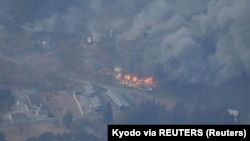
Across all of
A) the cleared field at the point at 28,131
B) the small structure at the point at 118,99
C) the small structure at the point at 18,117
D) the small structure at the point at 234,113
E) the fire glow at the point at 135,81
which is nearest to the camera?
the cleared field at the point at 28,131

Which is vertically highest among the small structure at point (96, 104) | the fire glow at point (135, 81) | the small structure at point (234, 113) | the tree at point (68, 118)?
the fire glow at point (135, 81)

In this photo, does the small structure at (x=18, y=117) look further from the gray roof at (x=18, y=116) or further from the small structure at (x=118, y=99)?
the small structure at (x=118, y=99)

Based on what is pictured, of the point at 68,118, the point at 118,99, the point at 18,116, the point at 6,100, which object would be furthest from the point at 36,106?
the point at 118,99

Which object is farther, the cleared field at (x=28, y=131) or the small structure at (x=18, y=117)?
the small structure at (x=18, y=117)

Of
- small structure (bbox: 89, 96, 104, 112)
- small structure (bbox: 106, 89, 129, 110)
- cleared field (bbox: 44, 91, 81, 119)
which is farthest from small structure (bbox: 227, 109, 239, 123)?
cleared field (bbox: 44, 91, 81, 119)

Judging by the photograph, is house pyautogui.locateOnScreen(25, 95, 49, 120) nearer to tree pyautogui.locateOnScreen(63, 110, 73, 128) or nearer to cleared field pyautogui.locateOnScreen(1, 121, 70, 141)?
cleared field pyautogui.locateOnScreen(1, 121, 70, 141)

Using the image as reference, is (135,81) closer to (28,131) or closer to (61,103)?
(61,103)

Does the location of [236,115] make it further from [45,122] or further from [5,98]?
[5,98]

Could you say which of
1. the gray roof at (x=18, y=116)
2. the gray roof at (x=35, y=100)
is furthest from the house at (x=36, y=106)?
the gray roof at (x=18, y=116)

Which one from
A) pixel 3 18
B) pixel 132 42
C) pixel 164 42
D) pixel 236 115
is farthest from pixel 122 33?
pixel 236 115
